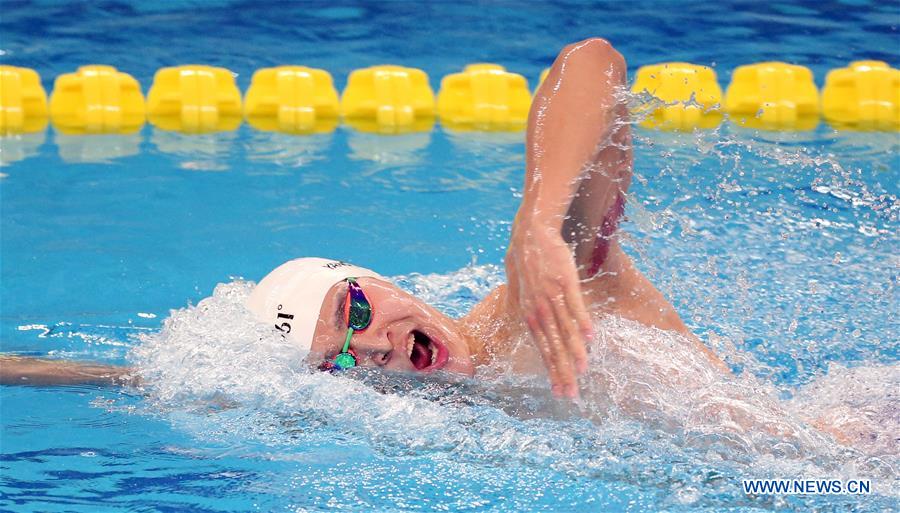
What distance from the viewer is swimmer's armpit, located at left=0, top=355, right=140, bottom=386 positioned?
2.88m

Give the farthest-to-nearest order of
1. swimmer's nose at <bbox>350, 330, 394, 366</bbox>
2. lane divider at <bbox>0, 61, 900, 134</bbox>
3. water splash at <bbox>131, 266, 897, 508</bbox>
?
lane divider at <bbox>0, 61, 900, 134</bbox> → swimmer's nose at <bbox>350, 330, 394, 366</bbox> → water splash at <bbox>131, 266, 897, 508</bbox>

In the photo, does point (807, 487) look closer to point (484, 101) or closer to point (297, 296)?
point (297, 296)

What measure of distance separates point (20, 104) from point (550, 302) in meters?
4.36

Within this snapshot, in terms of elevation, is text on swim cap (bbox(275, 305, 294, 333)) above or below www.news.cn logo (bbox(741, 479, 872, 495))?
above

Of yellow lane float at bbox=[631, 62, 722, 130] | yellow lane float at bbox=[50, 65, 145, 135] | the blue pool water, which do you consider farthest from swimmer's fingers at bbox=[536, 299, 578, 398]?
yellow lane float at bbox=[50, 65, 145, 135]

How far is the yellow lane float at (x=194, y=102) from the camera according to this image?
5461 millimetres

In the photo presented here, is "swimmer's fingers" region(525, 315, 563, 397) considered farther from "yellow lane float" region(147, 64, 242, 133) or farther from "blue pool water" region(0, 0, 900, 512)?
"yellow lane float" region(147, 64, 242, 133)

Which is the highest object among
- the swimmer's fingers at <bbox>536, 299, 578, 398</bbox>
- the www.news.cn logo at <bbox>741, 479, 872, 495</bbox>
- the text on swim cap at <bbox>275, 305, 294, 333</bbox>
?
the swimmer's fingers at <bbox>536, 299, 578, 398</bbox>

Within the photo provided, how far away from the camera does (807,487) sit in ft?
7.64

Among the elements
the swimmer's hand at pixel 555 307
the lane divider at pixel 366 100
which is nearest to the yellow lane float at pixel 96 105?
the lane divider at pixel 366 100

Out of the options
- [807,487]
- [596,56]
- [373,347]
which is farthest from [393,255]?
[807,487]

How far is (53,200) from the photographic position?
180 inches

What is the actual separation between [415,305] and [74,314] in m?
1.51

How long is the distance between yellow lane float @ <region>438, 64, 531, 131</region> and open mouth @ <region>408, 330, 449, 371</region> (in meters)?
2.93
